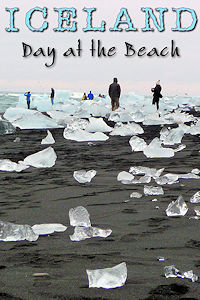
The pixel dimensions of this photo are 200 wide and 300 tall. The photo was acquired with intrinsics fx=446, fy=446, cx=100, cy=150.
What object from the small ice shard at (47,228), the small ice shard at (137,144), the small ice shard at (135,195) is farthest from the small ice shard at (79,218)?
the small ice shard at (137,144)

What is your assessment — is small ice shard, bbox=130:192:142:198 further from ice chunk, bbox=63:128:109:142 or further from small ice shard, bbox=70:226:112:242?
ice chunk, bbox=63:128:109:142

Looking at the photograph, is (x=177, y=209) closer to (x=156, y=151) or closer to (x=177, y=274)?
(x=177, y=274)

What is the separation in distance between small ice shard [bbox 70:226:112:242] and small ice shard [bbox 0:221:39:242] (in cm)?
20

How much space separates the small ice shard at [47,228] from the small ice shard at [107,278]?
0.70 meters

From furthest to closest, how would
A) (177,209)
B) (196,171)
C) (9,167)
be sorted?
1. (9,167)
2. (196,171)
3. (177,209)

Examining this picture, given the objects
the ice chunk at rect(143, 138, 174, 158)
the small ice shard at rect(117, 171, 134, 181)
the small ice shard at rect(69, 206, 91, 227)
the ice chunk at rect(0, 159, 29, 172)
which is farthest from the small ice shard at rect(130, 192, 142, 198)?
the ice chunk at rect(143, 138, 174, 158)

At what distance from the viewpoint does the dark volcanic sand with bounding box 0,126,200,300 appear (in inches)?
63.8

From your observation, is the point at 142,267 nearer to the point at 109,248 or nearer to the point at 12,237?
the point at 109,248

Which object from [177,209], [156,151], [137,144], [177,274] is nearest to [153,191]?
[177,209]

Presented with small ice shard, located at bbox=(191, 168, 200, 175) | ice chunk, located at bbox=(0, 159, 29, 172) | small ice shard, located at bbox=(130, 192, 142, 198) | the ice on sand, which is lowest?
ice chunk, located at bbox=(0, 159, 29, 172)

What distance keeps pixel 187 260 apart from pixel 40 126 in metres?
8.12

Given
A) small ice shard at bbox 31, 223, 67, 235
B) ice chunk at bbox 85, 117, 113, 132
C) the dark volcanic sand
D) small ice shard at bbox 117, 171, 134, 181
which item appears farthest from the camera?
ice chunk at bbox 85, 117, 113, 132

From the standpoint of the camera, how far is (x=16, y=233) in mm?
2256

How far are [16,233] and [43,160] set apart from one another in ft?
7.83
